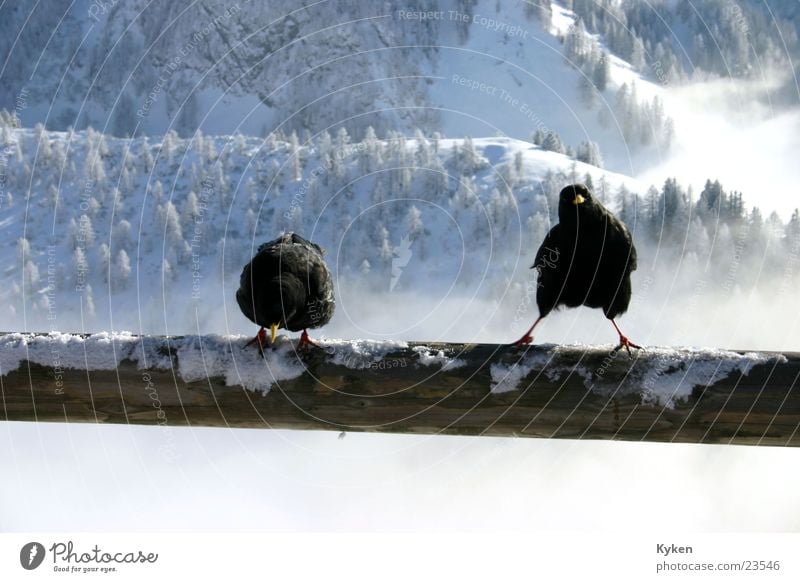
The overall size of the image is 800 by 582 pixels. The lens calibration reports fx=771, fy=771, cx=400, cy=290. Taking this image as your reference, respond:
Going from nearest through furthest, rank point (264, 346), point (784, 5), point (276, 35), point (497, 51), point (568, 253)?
point (264, 346) → point (568, 253) → point (497, 51) → point (784, 5) → point (276, 35)

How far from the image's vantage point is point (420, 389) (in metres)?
3.81

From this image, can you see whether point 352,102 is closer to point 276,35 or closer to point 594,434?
point 276,35

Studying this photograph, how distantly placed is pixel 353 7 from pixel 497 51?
80.4 feet

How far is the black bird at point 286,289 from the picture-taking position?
16.9 feet

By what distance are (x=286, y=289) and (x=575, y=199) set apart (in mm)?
2076

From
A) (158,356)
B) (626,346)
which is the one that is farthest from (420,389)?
(158,356)

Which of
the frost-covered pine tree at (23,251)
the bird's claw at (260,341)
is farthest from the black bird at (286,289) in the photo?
the frost-covered pine tree at (23,251)

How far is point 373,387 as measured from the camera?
3.86 meters

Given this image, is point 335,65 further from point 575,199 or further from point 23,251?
point 575,199

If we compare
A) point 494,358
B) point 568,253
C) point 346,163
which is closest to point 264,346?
point 494,358

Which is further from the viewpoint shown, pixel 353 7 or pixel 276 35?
pixel 276 35

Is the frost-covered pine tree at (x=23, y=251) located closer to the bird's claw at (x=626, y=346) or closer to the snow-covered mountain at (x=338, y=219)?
the snow-covered mountain at (x=338, y=219)

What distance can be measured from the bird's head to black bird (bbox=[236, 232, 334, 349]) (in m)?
1.89

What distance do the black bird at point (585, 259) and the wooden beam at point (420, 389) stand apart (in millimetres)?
1408
